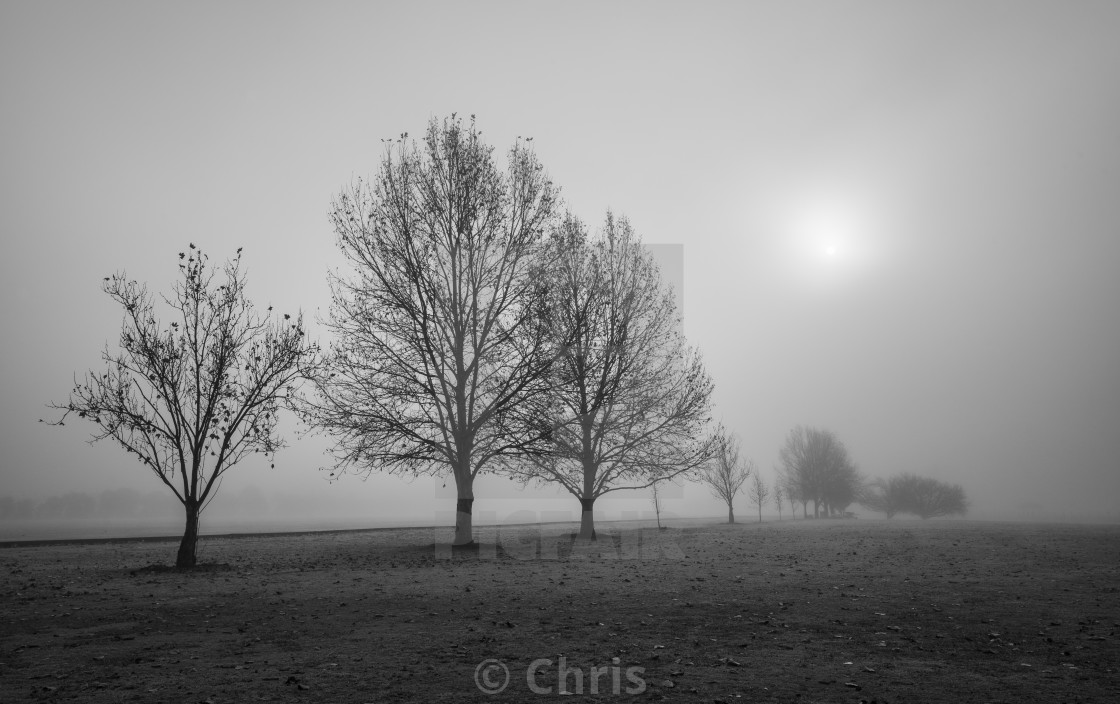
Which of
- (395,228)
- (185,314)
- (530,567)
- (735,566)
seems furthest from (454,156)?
(735,566)

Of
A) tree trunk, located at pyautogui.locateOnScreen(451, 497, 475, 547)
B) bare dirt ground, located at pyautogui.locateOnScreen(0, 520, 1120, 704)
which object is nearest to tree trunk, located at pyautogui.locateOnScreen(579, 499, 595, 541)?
tree trunk, located at pyautogui.locateOnScreen(451, 497, 475, 547)

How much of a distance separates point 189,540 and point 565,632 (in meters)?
15.2

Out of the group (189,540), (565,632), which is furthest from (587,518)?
(565,632)

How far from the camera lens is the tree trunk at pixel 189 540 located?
60.5 feet

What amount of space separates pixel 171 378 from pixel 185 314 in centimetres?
225

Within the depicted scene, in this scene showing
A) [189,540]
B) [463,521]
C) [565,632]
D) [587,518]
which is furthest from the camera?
[587,518]

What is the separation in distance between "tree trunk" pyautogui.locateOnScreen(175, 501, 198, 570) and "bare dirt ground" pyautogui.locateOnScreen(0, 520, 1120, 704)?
0.87 metres

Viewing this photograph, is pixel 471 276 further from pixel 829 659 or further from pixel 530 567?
pixel 829 659

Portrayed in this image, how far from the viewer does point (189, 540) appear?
18.9m

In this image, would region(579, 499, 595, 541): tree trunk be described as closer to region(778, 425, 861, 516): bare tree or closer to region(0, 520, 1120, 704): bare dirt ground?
region(0, 520, 1120, 704): bare dirt ground

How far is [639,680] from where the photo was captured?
24.1ft

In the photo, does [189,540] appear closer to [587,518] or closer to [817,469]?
[587,518]

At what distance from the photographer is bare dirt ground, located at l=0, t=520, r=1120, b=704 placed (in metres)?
7.16

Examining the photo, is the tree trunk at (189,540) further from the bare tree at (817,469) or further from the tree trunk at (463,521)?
the bare tree at (817,469)
